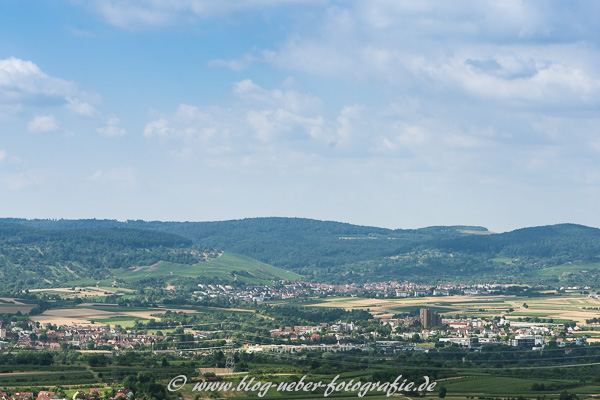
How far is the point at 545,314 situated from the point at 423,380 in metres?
97.2

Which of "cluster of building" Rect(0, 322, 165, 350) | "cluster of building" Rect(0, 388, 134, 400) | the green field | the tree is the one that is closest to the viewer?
"cluster of building" Rect(0, 388, 134, 400)

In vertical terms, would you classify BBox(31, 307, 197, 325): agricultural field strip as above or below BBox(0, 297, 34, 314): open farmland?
below

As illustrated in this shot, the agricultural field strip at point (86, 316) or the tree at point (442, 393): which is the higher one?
the agricultural field strip at point (86, 316)

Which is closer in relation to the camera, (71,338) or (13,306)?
(71,338)

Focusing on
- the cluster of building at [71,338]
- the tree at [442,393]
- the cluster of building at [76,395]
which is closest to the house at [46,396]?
the cluster of building at [76,395]

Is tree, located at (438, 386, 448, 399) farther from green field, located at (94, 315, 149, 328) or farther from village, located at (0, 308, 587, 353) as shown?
green field, located at (94, 315, 149, 328)

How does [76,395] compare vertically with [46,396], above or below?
above

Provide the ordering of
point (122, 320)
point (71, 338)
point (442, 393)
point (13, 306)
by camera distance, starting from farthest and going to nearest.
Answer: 1. point (13, 306)
2. point (122, 320)
3. point (71, 338)
4. point (442, 393)

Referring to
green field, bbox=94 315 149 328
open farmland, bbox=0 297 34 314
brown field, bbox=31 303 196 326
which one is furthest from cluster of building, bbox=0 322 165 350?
open farmland, bbox=0 297 34 314

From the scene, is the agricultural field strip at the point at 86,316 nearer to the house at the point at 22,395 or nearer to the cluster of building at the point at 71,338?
the cluster of building at the point at 71,338

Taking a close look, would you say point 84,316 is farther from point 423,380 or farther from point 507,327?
point 423,380

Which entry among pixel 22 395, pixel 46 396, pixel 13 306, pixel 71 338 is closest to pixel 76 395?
pixel 46 396

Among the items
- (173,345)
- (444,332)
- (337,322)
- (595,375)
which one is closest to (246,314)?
(337,322)

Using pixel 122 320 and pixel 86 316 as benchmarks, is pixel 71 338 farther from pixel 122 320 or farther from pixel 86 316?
pixel 86 316
